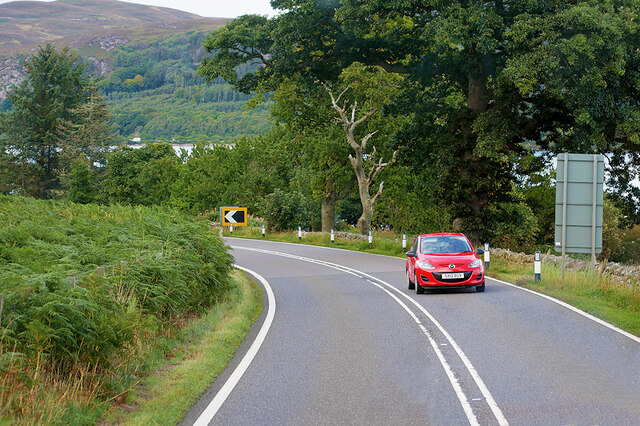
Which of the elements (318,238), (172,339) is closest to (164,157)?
(318,238)

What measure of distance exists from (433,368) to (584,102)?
1661 cm

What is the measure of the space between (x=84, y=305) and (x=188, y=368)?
85.0 inches

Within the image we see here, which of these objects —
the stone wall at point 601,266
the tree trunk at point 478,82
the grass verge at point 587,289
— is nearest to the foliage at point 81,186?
the tree trunk at point 478,82

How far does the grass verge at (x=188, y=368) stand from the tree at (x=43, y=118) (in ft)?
264

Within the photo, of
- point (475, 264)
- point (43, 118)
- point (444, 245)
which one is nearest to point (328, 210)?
point (444, 245)

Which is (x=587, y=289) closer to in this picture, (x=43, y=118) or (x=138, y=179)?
(x=138, y=179)

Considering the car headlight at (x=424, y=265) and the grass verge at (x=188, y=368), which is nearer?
the grass verge at (x=188, y=368)

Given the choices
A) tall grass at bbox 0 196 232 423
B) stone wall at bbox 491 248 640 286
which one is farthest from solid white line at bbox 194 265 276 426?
stone wall at bbox 491 248 640 286

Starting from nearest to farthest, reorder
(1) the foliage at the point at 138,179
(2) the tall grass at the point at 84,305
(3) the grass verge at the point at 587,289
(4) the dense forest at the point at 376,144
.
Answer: (2) the tall grass at the point at 84,305, (4) the dense forest at the point at 376,144, (3) the grass verge at the point at 587,289, (1) the foliage at the point at 138,179

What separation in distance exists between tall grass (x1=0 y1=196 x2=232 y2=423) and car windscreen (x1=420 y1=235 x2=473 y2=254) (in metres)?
6.17

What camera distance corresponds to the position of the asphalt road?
23.4 feet

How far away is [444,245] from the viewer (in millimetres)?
19328

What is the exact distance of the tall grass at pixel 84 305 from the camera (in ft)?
21.8

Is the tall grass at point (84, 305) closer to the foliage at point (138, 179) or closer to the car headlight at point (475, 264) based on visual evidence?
the car headlight at point (475, 264)
